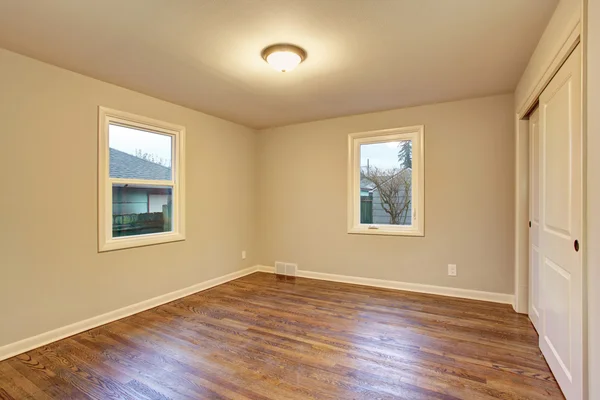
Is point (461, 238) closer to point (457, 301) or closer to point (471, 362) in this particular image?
point (457, 301)

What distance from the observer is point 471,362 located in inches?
87.7

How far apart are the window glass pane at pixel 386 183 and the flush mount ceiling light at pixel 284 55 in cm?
208

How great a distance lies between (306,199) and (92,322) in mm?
2953

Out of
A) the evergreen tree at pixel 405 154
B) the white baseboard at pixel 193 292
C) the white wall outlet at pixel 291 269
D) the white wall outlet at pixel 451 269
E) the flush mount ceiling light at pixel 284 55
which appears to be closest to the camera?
the flush mount ceiling light at pixel 284 55

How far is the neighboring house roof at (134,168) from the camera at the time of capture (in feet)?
10.4

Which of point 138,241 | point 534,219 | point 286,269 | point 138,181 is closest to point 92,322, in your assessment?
point 138,241

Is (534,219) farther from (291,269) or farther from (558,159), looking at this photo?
(291,269)

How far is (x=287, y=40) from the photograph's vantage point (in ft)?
7.48

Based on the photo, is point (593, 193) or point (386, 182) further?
point (386, 182)

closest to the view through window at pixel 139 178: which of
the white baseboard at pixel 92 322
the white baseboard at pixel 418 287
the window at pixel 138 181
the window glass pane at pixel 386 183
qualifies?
the window at pixel 138 181

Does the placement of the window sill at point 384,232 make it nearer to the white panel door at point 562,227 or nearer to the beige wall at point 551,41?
the white panel door at point 562,227

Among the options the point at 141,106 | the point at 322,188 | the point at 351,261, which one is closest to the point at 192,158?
the point at 141,106

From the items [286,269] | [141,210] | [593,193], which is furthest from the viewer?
[286,269]

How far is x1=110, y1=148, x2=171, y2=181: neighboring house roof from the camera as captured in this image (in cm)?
317
